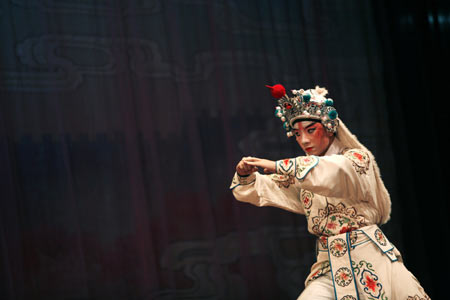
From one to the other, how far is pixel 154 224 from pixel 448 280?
2.06 meters

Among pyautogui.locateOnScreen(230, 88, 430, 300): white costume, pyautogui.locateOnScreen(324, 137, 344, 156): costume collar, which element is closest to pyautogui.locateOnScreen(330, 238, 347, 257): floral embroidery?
pyautogui.locateOnScreen(230, 88, 430, 300): white costume

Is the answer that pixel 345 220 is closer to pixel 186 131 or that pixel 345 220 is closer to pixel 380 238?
pixel 380 238

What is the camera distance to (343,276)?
2260mm

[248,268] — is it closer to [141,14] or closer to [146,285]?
[146,285]

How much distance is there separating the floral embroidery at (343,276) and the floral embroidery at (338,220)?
0.53 feet

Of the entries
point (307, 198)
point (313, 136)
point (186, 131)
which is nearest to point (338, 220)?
point (307, 198)

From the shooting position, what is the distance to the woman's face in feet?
8.09

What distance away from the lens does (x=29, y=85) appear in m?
3.14

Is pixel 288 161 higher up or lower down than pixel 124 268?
higher up

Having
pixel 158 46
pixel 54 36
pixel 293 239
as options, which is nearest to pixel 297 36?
pixel 158 46

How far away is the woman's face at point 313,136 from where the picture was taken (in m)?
2.46

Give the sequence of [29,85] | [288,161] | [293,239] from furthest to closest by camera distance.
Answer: [293,239] < [29,85] < [288,161]

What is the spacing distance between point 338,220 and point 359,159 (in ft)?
0.92

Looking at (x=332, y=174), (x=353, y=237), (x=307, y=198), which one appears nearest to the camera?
(x=332, y=174)
